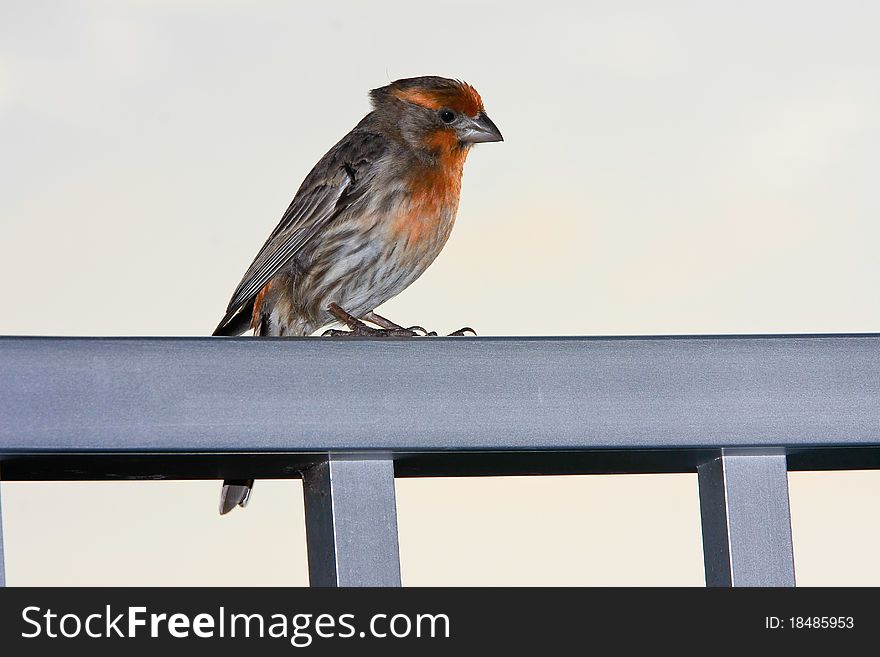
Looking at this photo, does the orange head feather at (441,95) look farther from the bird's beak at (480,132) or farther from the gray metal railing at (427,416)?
the gray metal railing at (427,416)

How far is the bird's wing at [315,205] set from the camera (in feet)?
11.7

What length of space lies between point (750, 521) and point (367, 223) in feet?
8.19

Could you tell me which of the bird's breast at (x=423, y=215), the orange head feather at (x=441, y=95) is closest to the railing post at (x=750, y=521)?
the bird's breast at (x=423, y=215)

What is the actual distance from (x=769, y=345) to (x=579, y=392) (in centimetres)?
19

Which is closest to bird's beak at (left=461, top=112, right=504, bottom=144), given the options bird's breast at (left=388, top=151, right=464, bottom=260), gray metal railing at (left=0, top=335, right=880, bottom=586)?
bird's breast at (left=388, top=151, right=464, bottom=260)

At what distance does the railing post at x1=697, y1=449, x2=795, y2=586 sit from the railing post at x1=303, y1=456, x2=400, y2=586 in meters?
0.30

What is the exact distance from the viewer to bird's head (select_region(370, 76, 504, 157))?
12.0 ft

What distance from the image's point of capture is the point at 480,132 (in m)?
3.70

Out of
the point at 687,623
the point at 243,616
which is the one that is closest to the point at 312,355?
the point at 243,616

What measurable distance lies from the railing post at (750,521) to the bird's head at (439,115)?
2.63 metres

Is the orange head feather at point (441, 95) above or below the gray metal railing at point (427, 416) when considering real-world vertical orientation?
above

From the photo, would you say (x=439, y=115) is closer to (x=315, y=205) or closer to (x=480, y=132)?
(x=480, y=132)

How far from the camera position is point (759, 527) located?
108cm

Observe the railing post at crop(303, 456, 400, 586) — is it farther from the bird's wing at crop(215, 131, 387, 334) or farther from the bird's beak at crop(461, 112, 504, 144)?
the bird's beak at crop(461, 112, 504, 144)
